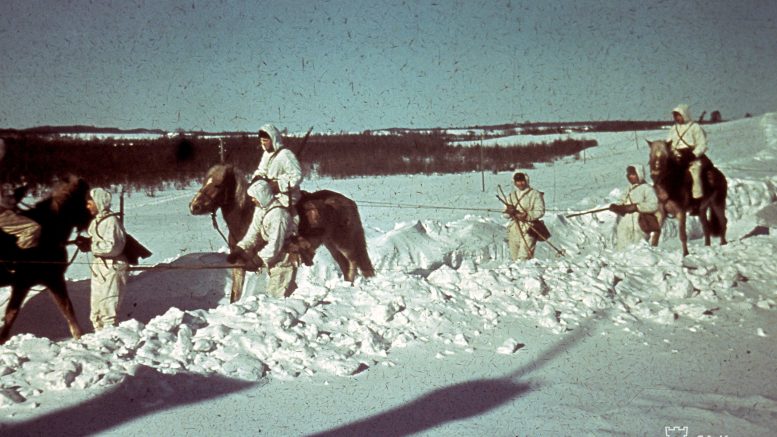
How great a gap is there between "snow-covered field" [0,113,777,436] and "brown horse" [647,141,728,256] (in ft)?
4.51

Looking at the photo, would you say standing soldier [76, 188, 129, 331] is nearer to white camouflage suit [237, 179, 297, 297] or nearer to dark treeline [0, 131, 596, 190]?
dark treeline [0, 131, 596, 190]

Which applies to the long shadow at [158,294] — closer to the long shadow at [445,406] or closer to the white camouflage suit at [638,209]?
the long shadow at [445,406]

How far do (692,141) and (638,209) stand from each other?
1460 millimetres

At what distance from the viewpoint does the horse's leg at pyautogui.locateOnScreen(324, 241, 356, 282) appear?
10.4 meters

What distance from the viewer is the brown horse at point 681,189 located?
37.1 ft

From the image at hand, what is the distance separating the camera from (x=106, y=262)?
7852 mm

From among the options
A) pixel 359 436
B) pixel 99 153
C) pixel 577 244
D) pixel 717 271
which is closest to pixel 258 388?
pixel 359 436

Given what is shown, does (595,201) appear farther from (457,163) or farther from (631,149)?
(631,149)

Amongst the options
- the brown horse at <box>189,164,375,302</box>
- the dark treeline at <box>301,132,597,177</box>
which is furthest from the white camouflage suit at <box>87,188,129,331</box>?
the dark treeline at <box>301,132,597,177</box>

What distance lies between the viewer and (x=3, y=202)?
741 cm

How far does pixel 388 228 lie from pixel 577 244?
12.6ft

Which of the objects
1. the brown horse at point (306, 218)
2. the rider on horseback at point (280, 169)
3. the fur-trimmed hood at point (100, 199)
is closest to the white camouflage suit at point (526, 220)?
the brown horse at point (306, 218)

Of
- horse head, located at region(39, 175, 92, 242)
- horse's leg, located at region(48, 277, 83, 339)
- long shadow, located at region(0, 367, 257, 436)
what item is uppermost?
horse head, located at region(39, 175, 92, 242)

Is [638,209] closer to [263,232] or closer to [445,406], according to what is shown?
[263,232]
